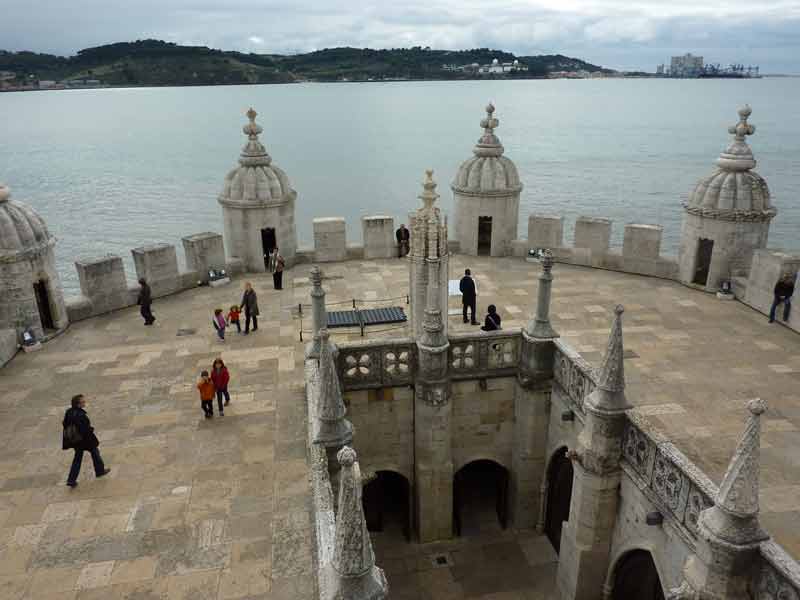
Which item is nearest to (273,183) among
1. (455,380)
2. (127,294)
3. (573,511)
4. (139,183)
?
(127,294)

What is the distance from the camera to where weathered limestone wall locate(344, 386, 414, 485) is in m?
14.2

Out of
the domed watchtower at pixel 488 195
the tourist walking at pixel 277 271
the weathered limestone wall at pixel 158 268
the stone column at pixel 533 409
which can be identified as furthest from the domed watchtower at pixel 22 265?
the domed watchtower at pixel 488 195

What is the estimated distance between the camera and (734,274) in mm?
18625

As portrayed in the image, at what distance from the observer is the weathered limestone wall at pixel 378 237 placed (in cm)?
2198

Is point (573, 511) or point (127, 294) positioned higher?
point (127, 294)

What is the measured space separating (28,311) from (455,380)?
1043cm

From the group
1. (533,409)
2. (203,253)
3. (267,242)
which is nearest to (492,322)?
(533,409)

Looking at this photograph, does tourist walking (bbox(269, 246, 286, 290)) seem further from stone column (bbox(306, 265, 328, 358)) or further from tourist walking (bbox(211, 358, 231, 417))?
tourist walking (bbox(211, 358, 231, 417))

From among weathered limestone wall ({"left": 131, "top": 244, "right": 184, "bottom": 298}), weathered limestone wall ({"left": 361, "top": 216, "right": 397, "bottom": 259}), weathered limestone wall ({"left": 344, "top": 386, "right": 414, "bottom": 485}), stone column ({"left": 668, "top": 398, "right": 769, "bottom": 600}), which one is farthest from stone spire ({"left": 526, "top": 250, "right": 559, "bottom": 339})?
weathered limestone wall ({"left": 131, "top": 244, "right": 184, "bottom": 298})

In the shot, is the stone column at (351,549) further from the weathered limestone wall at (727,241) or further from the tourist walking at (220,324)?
the weathered limestone wall at (727,241)

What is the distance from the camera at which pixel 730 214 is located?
18.1 meters

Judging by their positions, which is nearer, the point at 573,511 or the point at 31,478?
the point at 31,478

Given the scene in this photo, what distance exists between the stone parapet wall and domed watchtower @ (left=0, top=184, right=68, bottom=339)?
1.41 m

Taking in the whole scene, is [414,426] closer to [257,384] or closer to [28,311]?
[257,384]
